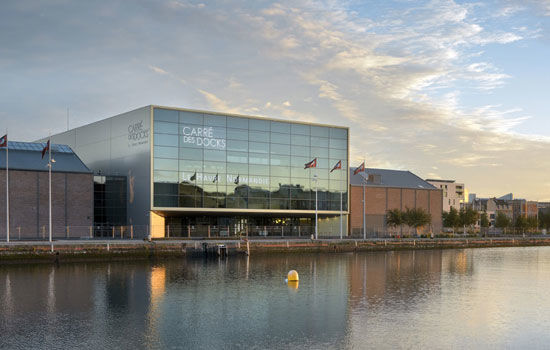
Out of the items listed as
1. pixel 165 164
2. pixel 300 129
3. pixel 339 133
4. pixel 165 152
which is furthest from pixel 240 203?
pixel 339 133

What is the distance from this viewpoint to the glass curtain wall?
74625mm

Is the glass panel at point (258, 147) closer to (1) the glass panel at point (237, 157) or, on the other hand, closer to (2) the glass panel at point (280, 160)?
(1) the glass panel at point (237, 157)

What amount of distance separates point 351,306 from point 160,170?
47.2 m

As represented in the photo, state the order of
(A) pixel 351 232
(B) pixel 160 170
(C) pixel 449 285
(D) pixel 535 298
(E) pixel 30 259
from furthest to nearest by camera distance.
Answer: (A) pixel 351 232, (B) pixel 160 170, (E) pixel 30 259, (C) pixel 449 285, (D) pixel 535 298

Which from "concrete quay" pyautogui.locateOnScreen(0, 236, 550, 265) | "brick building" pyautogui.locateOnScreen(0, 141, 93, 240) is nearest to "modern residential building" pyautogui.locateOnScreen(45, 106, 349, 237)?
"brick building" pyautogui.locateOnScreen(0, 141, 93, 240)

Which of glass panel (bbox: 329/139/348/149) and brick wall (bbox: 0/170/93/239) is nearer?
brick wall (bbox: 0/170/93/239)

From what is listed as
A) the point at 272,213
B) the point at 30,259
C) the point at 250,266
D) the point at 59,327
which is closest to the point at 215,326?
the point at 59,327

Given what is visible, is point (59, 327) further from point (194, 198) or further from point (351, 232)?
point (351, 232)

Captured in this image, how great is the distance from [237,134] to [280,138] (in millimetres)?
6965

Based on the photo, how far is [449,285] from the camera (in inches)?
1620

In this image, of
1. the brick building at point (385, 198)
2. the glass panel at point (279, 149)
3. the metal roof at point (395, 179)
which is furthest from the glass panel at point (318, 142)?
the metal roof at point (395, 179)

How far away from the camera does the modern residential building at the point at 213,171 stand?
74438 mm

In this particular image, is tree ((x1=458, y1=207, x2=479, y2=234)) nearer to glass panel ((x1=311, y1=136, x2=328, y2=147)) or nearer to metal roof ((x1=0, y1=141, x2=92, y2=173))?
glass panel ((x1=311, y1=136, x2=328, y2=147))

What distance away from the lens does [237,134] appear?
7988 cm
